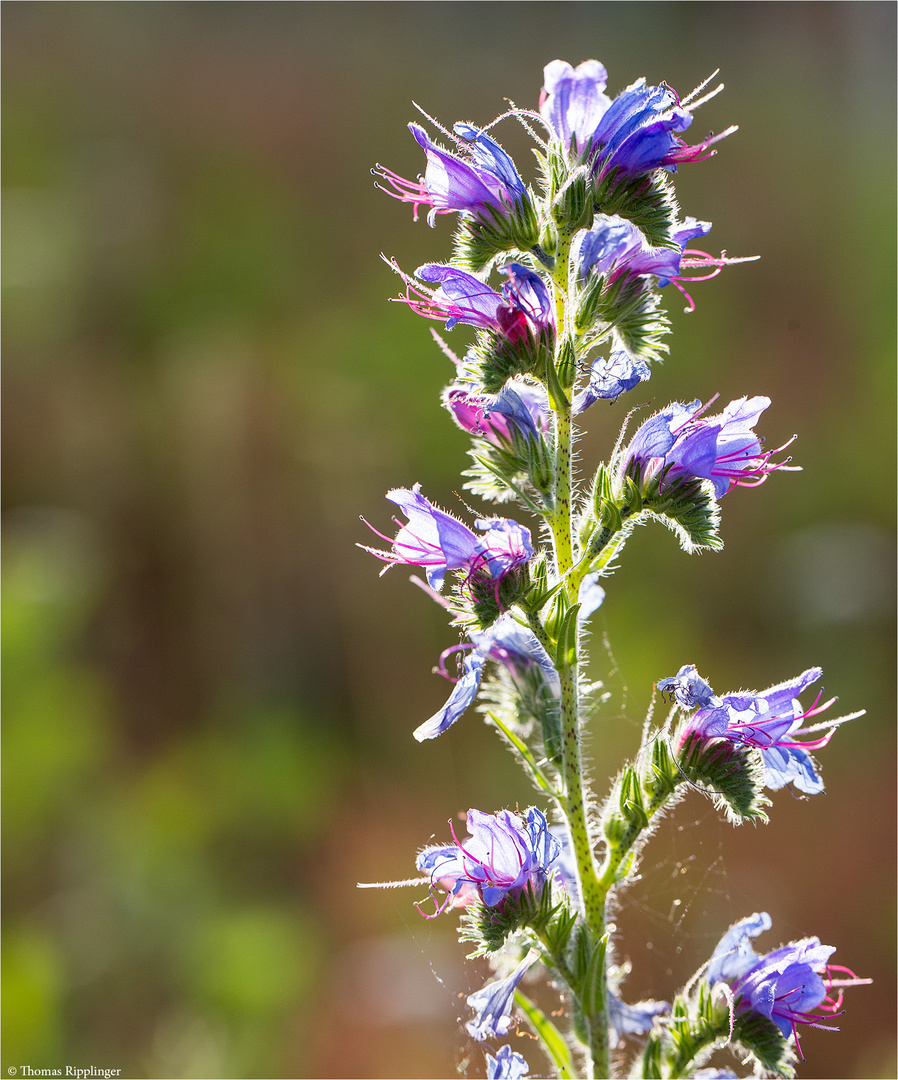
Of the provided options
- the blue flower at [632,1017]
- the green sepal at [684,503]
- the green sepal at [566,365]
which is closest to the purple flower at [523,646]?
the green sepal at [684,503]

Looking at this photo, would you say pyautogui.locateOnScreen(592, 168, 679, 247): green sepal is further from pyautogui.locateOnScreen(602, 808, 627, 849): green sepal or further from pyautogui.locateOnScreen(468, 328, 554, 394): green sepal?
pyautogui.locateOnScreen(602, 808, 627, 849): green sepal

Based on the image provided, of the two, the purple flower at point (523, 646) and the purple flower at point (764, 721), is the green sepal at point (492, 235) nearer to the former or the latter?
the purple flower at point (523, 646)

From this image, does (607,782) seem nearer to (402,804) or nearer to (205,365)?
(402,804)

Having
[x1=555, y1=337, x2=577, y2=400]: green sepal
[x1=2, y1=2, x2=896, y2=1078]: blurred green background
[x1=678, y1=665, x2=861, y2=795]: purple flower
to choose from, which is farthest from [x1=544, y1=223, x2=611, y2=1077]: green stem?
[x1=2, y1=2, x2=896, y2=1078]: blurred green background

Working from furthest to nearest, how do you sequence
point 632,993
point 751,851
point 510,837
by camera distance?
point 751,851
point 632,993
point 510,837

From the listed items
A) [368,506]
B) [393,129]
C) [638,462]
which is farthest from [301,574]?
[393,129]
